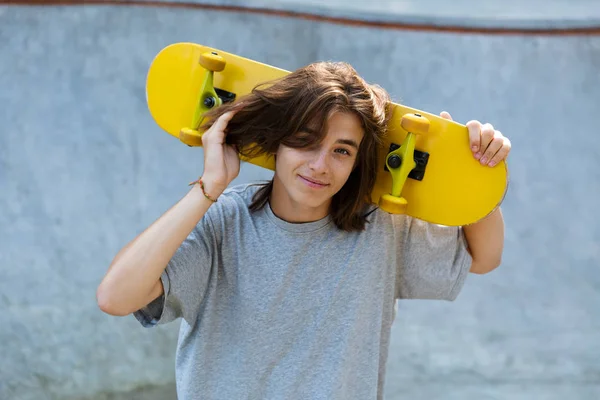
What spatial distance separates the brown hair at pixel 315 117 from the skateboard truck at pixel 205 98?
49mm

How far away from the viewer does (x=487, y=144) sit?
1.78m

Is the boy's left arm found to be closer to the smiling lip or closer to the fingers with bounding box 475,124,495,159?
the fingers with bounding box 475,124,495,159

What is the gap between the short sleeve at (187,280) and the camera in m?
1.64

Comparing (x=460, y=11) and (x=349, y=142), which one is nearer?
(x=349, y=142)

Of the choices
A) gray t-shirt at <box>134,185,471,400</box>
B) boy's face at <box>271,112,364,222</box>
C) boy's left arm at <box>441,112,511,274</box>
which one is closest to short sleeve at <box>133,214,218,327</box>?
gray t-shirt at <box>134,185,471,400</box>

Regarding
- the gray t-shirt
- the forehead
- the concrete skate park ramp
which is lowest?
the concrete skate park ramp

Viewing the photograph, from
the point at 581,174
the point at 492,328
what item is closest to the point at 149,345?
the point at 492,328

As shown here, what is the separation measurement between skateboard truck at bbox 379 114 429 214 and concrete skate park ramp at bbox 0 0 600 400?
5.21ft

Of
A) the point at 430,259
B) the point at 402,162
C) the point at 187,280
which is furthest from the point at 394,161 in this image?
the point at 187,280

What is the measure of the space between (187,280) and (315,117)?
1.51 ft

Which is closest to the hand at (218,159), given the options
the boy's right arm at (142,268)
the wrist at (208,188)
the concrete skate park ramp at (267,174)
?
the wrist at (208,188)

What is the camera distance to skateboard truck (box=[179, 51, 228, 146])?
1.86 metres

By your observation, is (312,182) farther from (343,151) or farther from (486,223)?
(486,223)

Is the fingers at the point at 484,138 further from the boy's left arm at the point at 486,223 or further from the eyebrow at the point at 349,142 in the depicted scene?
the eyebrow at the point at 349,142
